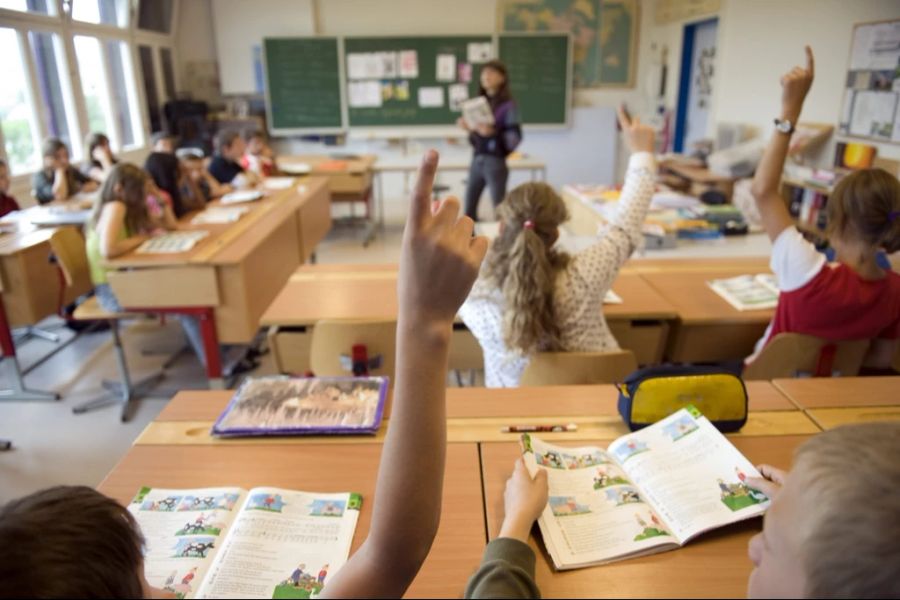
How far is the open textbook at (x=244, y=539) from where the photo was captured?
0.77 metres

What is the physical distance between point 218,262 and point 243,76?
4.14m

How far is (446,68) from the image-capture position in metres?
6.02

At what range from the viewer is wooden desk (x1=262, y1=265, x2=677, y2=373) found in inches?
74.2

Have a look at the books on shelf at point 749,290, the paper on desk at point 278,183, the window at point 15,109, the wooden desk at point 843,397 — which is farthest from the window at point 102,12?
the paper on desk at point 278,183

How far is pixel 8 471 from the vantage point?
70 centimetres

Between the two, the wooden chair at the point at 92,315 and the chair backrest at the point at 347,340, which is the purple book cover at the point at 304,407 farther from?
the wooden chair at the point at 92,315

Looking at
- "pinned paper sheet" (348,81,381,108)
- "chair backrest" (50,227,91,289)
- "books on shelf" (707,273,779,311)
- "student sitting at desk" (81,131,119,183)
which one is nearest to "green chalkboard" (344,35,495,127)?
"pinned paper sheet" (348,81,381,108)

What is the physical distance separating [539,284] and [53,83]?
102 cm

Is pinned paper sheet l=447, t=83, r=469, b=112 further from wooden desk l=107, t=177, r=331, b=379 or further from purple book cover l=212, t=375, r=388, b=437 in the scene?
purple book cover l=212, t=375, r=388, b=437

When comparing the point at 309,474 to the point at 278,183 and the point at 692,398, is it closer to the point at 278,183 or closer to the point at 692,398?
the point at 692,398

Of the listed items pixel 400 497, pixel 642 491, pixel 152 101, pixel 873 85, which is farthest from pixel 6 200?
pixel 152 101

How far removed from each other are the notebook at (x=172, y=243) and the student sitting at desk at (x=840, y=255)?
2.17 m

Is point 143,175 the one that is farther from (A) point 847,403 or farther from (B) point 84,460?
(A) point 847,403

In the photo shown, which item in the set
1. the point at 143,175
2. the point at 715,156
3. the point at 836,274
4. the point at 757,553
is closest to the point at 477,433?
the point at 757,553
